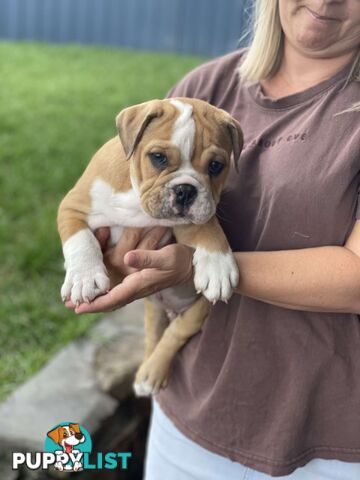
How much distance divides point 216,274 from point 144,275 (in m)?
0.19

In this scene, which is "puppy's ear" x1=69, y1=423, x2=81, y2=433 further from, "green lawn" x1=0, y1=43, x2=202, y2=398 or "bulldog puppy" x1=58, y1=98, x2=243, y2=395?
"bulldog puppy" x1=58, y1=98, x2=243, y2=395

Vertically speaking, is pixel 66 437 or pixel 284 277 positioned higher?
pixel 284 277

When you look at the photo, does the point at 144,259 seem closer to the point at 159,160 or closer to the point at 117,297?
the point at 117,297

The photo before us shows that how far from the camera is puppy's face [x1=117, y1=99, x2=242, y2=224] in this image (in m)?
1.73

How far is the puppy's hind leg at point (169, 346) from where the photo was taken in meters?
Result: 1.99

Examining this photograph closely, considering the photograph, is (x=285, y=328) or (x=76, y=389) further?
(x=76, y=389)

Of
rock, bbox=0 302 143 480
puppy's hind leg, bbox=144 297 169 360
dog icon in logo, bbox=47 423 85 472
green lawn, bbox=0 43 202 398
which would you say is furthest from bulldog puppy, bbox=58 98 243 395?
green lawn, bbox=0 43 202 398

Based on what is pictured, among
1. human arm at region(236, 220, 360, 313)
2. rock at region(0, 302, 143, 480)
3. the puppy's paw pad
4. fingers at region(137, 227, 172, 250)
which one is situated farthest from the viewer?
rock at region(0, 302, 143, 480)

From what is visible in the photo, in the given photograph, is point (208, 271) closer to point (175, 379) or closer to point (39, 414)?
point (175, 379)

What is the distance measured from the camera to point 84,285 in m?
1.75

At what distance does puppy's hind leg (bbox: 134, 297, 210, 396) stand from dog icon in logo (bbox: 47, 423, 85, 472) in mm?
483

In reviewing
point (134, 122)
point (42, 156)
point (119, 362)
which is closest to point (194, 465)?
point (134, 122)

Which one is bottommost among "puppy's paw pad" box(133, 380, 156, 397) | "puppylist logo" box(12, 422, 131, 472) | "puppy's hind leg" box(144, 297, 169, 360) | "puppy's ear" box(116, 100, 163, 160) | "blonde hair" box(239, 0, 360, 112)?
"puppylist logo" box(12, 422, 131, 472)

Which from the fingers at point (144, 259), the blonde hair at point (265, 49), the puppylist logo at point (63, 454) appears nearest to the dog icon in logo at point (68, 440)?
the puppylist logo at point (63, 454)
